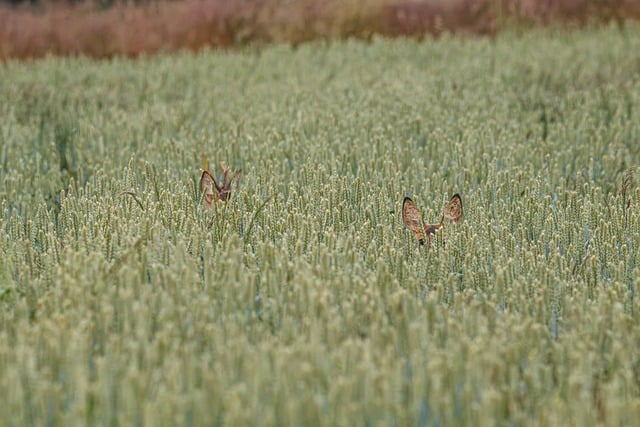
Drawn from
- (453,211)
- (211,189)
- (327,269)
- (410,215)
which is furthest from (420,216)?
(211,189)

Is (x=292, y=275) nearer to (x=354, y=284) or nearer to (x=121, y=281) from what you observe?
(x=354, y=284)

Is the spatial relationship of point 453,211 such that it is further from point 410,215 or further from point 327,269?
point 327,269

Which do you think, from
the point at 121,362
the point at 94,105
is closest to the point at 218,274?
the point at 121,362

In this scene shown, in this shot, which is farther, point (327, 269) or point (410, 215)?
point (410, 215)

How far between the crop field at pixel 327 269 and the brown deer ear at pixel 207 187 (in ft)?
0.27

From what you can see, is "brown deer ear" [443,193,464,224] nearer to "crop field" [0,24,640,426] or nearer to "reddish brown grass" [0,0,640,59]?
"crop field" [0,24,640,426]

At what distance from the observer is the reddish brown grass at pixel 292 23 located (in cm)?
818

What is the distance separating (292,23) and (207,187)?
18.0 ft

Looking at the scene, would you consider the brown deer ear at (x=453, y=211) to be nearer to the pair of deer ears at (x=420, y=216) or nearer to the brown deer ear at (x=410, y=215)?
the pair of deer ears at (x=420, y=216)

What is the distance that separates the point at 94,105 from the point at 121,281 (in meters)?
3.06

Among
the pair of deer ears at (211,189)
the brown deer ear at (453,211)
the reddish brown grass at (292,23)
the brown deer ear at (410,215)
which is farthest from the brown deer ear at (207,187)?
the reddish brown grass at (292,23)

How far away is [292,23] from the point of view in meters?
8.22

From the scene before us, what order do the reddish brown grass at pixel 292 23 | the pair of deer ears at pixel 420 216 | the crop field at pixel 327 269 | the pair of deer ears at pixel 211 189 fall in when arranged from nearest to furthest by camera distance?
the crop field at pixel 327 269 < the pair of deer ears at pixel 420 216 < the pair of deer ears at pixel 211 189 < the reddish brown grass at pixel 292 23

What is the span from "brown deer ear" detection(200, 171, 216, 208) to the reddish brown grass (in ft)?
16.7
